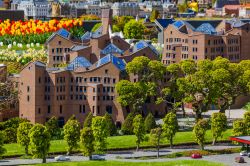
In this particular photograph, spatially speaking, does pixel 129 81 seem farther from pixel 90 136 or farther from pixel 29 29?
pixel 29 29

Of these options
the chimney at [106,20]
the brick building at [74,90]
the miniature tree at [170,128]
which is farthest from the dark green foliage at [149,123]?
the chimney at [106,20]

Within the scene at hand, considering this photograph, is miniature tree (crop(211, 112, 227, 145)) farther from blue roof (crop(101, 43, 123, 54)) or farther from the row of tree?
blue roof (crop(101, 43, 123, 54))

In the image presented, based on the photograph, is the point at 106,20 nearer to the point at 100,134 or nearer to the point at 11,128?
the point at 11,128

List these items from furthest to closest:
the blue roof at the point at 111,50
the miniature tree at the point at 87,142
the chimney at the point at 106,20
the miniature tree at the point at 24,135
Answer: the chimney at the point at 106,20 < the blue roof at the point at 111,50 < the miniature tree at the point at 24,135 < the miniature tree at the point at 87,142

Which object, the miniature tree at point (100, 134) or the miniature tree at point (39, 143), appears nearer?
the miniature tree at point (39, 143)

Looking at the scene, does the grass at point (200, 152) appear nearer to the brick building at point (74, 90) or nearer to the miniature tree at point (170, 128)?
the miniature tree at point (170, 128)

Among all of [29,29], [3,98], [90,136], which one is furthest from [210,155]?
[29,29]

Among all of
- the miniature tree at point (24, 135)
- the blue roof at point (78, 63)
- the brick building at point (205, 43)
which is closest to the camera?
the miniature tree at point (24, 135)

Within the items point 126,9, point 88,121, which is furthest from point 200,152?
point 126,9
